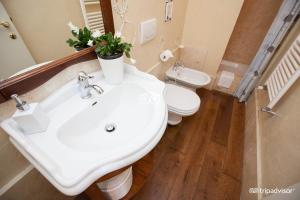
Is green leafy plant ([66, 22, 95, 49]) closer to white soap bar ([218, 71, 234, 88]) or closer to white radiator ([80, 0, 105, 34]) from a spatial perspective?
white radiator ([80, 0, 105, 34])

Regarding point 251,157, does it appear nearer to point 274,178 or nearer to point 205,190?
point 274,178

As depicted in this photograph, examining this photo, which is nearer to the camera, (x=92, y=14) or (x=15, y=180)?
(x=15, y=180)

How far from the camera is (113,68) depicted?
2.42 ft

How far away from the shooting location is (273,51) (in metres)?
1.58

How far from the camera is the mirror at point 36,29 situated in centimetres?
51

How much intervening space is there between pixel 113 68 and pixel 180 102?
34.5 inches

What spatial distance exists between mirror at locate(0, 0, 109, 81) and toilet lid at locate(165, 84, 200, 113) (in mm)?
967

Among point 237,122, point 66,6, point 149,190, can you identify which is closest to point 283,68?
point 237,122

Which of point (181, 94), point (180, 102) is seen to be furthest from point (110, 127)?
point (181, 94)

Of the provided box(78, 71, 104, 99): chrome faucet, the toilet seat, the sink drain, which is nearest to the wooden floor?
the toilet seat

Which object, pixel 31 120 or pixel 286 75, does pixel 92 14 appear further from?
pixel 286 75

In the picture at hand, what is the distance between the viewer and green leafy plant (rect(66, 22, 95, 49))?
69 cm

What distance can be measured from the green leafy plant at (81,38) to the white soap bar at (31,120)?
365 millimetres
